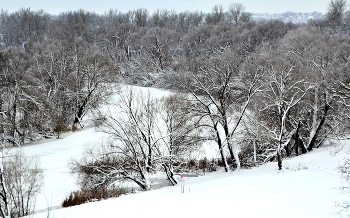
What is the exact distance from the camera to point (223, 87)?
19.7 meters

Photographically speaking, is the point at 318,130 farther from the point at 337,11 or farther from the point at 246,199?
the point at 337,11

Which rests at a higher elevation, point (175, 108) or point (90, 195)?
point (175, 108)

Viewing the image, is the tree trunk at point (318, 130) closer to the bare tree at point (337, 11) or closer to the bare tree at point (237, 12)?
the bare tree at point (337, 11)

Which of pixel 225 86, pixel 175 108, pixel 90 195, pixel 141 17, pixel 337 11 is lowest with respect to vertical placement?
pixel 90 195

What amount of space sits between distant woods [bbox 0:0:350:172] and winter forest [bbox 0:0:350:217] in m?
0.11

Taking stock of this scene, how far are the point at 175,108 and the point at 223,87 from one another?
11.7ft

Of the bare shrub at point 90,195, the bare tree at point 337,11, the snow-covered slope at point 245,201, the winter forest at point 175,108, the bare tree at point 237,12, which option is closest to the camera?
the snow-covered slope at point 245,201

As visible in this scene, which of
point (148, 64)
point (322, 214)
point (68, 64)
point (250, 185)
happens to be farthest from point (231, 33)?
point (322, 214)

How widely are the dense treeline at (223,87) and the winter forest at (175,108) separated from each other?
115 millimetres

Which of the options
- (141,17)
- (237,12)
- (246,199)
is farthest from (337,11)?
(246,199)

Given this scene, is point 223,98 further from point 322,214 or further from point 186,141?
point 322,214

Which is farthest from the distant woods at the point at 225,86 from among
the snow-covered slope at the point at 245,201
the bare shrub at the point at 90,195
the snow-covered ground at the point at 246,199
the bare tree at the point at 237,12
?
the bare tree at the point at 237,12

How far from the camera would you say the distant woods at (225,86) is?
20.1 m

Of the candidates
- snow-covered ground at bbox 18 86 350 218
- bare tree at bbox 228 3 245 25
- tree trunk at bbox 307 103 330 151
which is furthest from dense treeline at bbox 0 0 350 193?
bare tree at bbox 228 3 245 25
